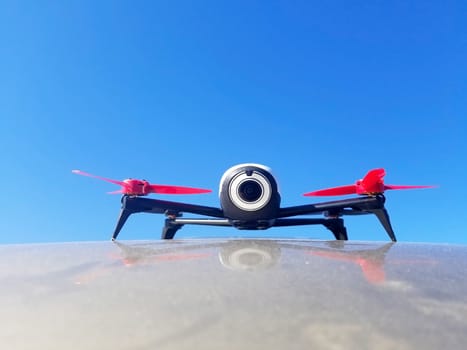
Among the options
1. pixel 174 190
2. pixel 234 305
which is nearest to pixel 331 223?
pixel 174 190

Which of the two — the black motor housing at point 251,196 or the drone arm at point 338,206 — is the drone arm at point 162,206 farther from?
the drone arm at point 338,206

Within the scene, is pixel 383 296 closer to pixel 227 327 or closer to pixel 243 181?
pixel 227 327

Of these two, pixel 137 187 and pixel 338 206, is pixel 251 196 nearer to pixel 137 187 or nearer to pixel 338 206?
pixel 338 206

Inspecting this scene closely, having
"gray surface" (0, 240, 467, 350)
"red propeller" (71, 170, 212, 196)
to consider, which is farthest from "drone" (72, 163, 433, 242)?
"gray surface" (0, 240, 467, 350)

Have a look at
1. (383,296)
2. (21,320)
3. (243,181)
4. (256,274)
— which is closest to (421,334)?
(383,296)

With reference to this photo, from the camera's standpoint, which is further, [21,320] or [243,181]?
[243,181]

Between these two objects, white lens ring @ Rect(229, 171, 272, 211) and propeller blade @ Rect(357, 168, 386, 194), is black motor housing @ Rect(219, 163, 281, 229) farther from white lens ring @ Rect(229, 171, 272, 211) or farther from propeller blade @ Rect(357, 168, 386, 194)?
propeller blade @ Rect(357, 168, 386, 194)
